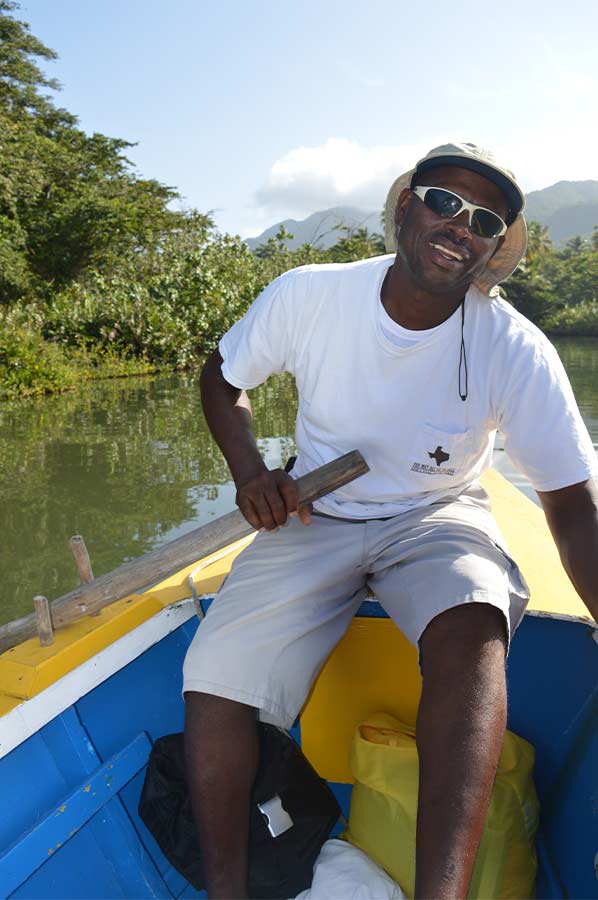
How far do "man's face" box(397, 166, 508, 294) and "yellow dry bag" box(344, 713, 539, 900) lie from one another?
0.94 meters

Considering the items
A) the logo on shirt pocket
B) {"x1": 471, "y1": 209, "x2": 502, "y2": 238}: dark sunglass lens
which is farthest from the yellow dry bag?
{"x1": 471, "y1": 209, "x2": 502, "y2": 238}: dark sunglass lens

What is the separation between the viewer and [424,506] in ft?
5.04

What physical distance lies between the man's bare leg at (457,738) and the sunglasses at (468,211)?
78cm

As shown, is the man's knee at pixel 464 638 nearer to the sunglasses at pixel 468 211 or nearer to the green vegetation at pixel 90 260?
the sunglasses at pixel 468 211

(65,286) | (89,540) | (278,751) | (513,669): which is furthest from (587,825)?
(65,286)

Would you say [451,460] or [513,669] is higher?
[451,460]

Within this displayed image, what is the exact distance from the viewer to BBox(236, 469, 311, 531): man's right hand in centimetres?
145

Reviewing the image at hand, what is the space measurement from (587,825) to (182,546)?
1023 mm

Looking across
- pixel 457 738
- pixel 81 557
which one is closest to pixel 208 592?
pixel 81 557

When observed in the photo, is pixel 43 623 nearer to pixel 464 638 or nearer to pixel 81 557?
pixel 81 557

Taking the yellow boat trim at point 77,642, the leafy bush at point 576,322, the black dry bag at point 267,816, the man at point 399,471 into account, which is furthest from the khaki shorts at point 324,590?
the leafy bush at point 576,322

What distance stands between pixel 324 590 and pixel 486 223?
0.82 m

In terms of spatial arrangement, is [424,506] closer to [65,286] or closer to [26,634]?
[26,634]

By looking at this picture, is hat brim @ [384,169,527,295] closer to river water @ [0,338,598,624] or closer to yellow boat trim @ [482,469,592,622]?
yellow boat trim @ [482,469,592,622]
